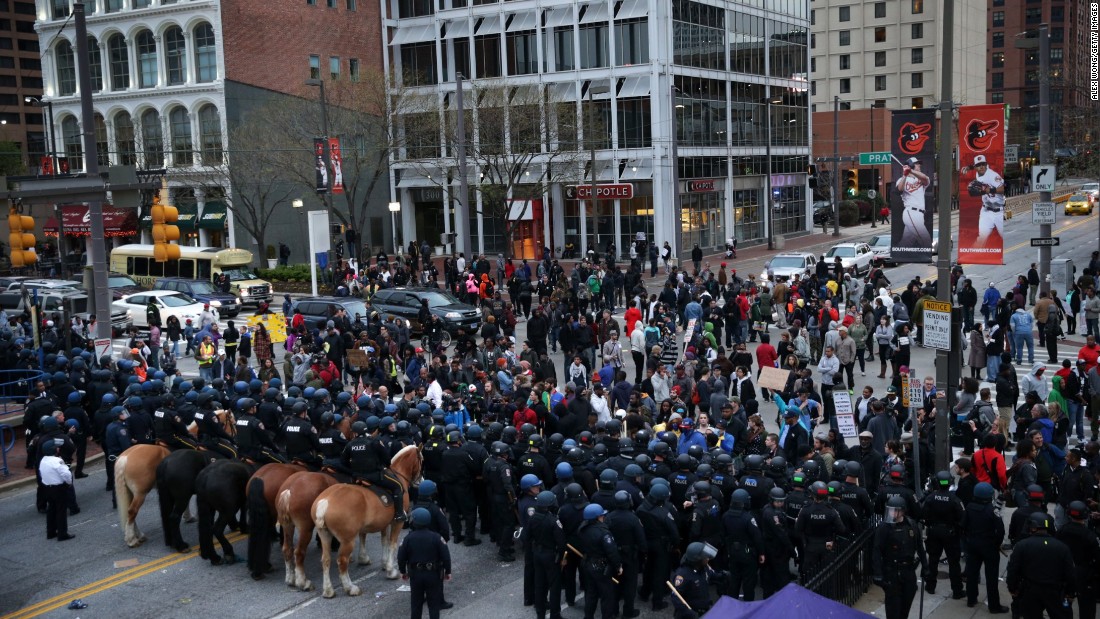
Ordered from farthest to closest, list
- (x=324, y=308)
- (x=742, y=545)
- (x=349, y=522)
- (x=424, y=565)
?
(x=324, y=308) → (x=349, y=522) → (x=742, y=545) → (x=424, y=565)

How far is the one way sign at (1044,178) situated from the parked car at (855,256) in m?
14.5

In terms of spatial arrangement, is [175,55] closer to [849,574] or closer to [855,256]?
[855,256]

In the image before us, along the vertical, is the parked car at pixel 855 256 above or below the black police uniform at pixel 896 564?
above

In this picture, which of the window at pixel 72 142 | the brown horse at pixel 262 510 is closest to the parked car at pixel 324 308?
the brown horse at pixel 262 510

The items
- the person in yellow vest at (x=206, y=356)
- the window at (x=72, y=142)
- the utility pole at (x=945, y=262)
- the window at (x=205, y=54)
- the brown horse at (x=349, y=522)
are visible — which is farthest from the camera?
the window at (x=72, y=142)

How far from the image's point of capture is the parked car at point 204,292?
126 feet

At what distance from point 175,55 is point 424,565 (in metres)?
53.8

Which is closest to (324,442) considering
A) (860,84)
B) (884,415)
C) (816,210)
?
(884,415)

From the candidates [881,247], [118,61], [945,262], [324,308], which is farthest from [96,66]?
[945,262]

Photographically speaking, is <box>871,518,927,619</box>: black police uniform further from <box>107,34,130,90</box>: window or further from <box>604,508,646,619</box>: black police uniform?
<box>107,34,130,90</box>: window

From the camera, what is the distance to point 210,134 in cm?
5584

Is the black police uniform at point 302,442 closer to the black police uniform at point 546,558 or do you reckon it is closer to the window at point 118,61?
the black police uniform at point 546,558

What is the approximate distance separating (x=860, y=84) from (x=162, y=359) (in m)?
87.1

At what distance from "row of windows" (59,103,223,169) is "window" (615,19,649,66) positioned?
70.7 ft
